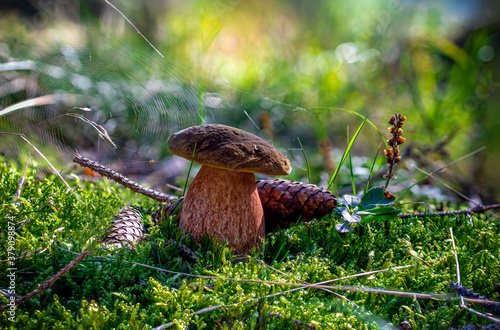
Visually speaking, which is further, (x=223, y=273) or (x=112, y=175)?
(x=112, y=175)

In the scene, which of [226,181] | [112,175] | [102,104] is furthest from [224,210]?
[102,104]

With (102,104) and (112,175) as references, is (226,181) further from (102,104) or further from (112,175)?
(102,104)

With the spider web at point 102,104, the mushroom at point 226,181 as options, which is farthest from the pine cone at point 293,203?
the spider web at point 102,104

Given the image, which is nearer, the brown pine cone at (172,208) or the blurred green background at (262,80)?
the brown pine cone at (172,208)

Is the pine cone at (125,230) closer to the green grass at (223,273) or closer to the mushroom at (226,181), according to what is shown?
the green grass at (223,273)

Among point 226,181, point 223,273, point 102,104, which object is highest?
point 102,104

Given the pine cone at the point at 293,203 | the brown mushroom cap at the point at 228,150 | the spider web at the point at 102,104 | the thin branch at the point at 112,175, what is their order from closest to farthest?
the brown mushroom cap at the point at 228,150 → the thin branch at the point at 112,175 → the pine cone at the point at 293,203 → the spider web at the point at 102,104
